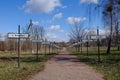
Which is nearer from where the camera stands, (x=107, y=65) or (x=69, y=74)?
(x=69, y=74)

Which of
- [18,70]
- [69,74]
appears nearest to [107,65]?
[18,70]

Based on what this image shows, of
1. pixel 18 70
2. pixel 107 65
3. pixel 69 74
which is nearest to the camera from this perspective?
pixel 69 74

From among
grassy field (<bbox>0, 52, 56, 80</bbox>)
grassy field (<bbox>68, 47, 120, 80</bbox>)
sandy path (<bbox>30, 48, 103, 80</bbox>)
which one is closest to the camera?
sandy path (<bbox>30, 48, 103, 80</bbox>)

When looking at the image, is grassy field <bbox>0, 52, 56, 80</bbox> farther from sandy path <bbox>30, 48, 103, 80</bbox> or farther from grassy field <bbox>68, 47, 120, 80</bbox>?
grassy field <bbox>68, 47, 120, 80</bbox>

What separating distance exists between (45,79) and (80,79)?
160 cm

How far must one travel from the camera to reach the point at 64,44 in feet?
544

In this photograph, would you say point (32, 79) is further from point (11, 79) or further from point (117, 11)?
point (117, 11)

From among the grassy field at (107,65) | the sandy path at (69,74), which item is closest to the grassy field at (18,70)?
the sandy path at (69,74)

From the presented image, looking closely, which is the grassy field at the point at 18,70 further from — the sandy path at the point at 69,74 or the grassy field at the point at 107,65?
the grassy field at the point at 107,65

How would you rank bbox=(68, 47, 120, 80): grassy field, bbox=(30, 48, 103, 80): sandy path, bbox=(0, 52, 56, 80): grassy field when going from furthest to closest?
1. bbox=(68, 47, 120, 80): grassy field
2. bbox=(0, 52, 56, 80): grassy field
3. bbox=(30, 48, 103, 80): sandy path

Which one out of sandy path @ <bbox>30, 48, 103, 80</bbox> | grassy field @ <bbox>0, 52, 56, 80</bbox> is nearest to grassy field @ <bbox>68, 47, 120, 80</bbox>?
sandy path @ <bbox>30, 48, 103, 80</bbox>

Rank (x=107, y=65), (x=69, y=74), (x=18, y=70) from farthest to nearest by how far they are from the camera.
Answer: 1. (x=107, y=65)
2. (x=18, y=70)
3. (x=69, y=74)

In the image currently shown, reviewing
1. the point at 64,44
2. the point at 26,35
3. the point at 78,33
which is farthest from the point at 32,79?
the point at 64,44

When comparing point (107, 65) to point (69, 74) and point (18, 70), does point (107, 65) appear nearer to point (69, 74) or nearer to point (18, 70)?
point (18, 70)
